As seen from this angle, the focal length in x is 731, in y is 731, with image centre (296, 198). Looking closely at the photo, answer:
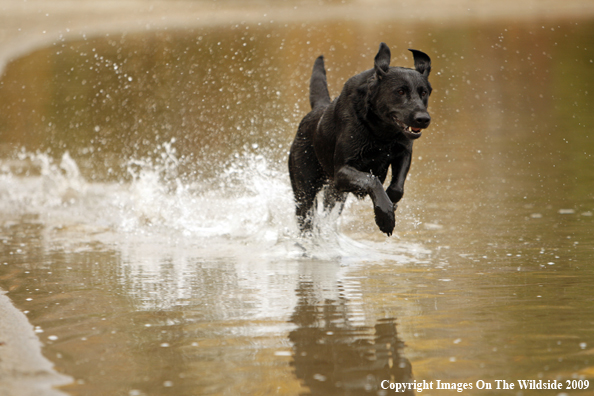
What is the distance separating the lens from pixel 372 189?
3.88 metres

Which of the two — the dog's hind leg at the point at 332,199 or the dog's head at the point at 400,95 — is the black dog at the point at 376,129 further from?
the dog's hind leg at the point at 332,199

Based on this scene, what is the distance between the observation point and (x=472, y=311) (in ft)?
10.3

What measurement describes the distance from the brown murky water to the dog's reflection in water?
0.03 feet

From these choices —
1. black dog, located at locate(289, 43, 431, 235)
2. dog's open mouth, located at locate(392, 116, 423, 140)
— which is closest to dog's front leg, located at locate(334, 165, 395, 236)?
black dog, located at locate(289, 43, 431, 235)

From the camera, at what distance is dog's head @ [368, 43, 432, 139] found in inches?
146

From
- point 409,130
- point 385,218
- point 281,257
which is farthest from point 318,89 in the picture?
point 385,218

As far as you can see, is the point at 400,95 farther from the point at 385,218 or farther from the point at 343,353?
the point at 343,353

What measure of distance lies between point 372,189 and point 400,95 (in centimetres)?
51

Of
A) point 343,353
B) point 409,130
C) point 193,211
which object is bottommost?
point 343,353

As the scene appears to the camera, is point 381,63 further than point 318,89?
No

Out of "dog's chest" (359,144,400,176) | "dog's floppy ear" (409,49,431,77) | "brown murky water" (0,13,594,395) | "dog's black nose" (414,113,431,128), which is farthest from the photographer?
"dog's chest" (359,144,400,176)

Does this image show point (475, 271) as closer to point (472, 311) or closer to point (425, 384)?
point (472, 311)

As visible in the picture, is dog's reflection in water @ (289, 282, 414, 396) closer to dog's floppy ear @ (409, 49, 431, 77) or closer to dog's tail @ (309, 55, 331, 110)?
dog's floppy ear @ (409, 49, 431, 77)

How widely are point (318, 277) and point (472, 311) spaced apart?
1.04m
